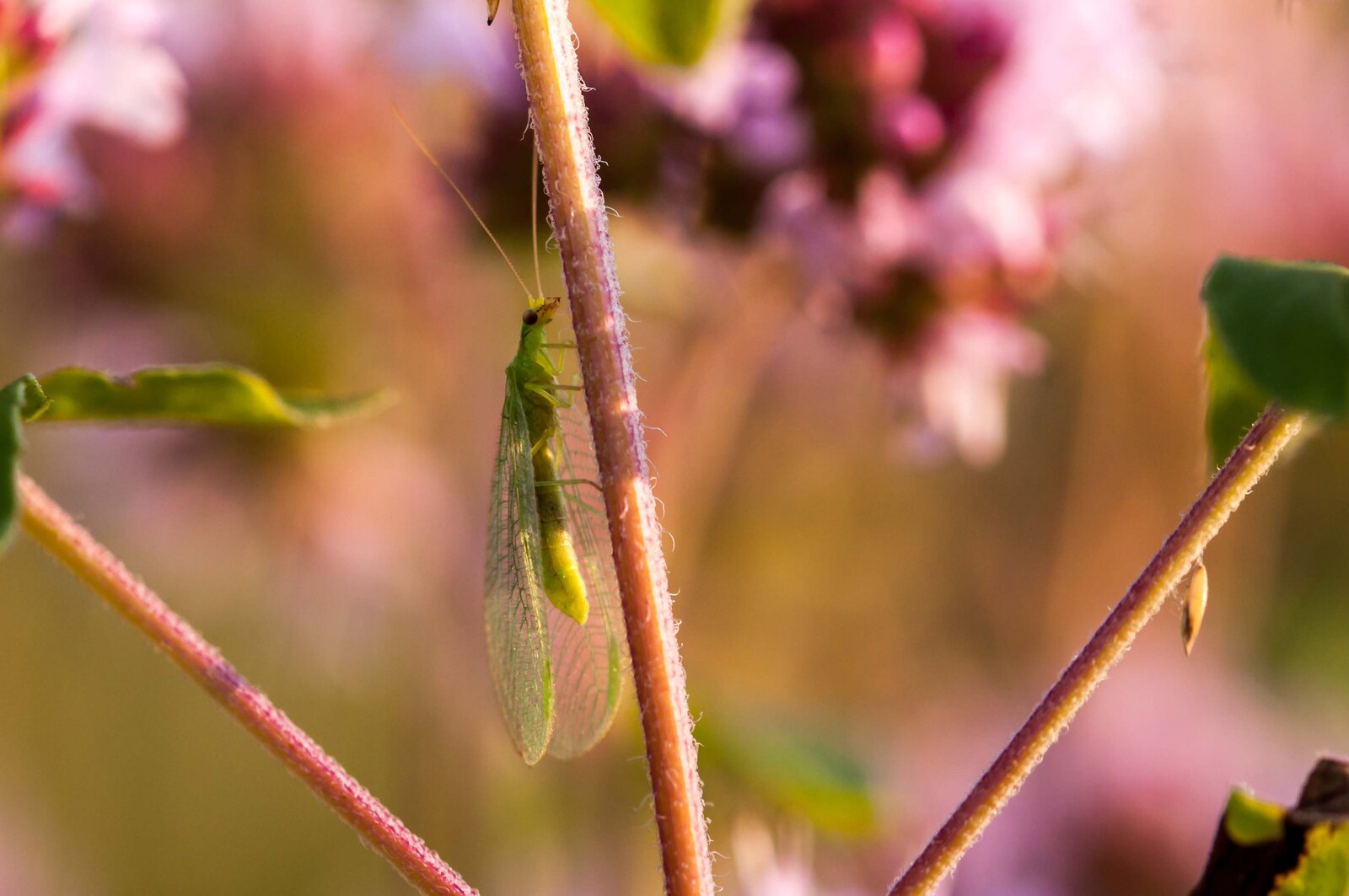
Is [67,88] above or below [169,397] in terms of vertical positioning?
above

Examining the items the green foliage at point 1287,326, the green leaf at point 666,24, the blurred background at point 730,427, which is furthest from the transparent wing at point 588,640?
the green foliage at point 1287,326

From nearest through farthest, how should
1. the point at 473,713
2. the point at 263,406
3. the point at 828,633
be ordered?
1. the point at 263,406
2. the point at 473,713
3. the point at 828,633

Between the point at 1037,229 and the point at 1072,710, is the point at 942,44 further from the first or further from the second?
the point at 1072,710

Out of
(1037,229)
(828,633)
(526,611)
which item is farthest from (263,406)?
(828,633)

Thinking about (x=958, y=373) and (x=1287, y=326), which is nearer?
(x=1287, y=326)

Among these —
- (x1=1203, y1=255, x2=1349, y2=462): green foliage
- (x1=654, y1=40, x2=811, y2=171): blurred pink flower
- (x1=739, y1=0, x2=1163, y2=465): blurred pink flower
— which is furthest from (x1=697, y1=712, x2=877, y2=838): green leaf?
(x1=1203, y1=255, x2=1349, y2=462): green foliage

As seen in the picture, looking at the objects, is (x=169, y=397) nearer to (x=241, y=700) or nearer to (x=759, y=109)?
(x=241, y=700)

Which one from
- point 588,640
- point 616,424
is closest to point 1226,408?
point 616,424
